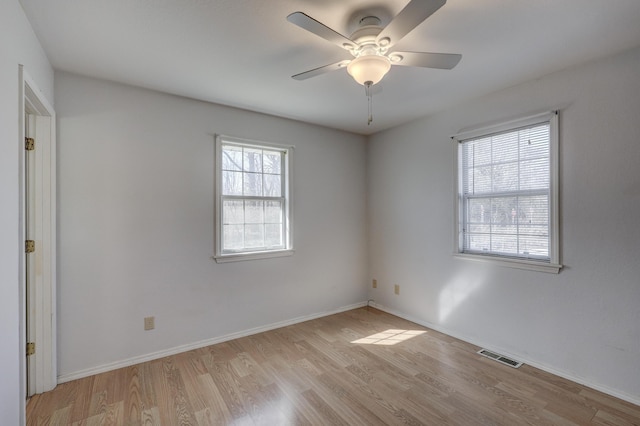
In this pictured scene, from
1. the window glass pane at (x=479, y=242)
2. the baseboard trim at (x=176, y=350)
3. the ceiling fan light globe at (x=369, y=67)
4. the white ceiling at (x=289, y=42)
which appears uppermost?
the white ceiling at (x=289, y=42)

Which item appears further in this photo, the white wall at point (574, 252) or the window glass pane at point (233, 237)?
the window glass pane at point (233, 237)

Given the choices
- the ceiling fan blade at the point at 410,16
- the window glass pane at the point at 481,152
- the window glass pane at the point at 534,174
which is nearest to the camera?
the ceiling fan blade at the point at 410,16

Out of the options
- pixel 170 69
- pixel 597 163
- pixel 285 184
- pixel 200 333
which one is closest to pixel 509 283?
pixel 597 163

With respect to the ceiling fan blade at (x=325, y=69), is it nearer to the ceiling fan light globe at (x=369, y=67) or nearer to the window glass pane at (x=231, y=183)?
the ceiling fan light globe at (x=369, y=67)

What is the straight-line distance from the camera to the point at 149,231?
274 centimetres

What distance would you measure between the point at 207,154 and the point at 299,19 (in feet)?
6.60

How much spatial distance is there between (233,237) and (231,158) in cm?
85

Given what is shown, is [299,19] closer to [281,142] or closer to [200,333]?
[281,142]

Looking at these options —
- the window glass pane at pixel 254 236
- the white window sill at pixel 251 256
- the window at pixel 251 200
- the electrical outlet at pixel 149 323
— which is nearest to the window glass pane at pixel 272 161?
the window at pixel 251 200

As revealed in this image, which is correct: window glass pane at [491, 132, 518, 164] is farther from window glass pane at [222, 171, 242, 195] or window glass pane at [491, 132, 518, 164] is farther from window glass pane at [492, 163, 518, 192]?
window glass pane at [222, 171, 242, 195]

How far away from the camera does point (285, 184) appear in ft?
11.8

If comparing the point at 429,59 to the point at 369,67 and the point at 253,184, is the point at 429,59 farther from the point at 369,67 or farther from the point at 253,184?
the point at 253,184

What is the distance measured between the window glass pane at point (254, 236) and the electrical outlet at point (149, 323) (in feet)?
3.61

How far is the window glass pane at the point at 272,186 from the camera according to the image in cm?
348
